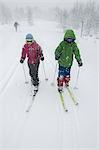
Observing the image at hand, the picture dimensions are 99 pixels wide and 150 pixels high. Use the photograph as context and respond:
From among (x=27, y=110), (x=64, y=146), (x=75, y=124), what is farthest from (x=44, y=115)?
(x=64, y=146)

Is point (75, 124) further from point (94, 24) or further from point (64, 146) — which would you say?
point (94, 24)

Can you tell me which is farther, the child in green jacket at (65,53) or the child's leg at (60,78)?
the child's leg at (60,78)

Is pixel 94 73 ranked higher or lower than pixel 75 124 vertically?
higher

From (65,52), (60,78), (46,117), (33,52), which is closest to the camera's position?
(46,117)

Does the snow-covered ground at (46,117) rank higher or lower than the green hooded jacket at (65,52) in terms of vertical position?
lower

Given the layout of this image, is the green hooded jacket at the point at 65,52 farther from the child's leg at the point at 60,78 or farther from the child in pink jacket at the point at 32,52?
the child in pink jacket at the point at 32,52

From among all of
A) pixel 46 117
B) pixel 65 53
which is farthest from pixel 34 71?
pixel 46 117

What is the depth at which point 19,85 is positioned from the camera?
9.05 meters

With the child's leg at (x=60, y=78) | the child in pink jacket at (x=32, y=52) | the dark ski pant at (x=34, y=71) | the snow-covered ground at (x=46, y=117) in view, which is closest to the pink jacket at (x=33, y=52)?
the child in pink jacket at (x=32, y=52)

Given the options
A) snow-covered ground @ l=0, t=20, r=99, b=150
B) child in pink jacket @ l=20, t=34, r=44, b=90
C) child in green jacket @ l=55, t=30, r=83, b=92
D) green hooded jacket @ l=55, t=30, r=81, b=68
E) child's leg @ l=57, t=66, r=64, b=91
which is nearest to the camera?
snow-covered ground @ l=0, t=20, r=99, b=150

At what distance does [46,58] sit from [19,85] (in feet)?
14.7

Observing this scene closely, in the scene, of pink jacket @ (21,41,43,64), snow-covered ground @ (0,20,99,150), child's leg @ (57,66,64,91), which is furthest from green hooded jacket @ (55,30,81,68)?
snow-covered ground @ (0,20,99,150)

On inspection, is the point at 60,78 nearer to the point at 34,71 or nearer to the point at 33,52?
the point at 34,71

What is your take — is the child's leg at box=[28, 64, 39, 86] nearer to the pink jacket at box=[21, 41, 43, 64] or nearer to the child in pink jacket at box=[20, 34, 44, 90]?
the child in pink jacket at box=[20, 34, 44, 90]
